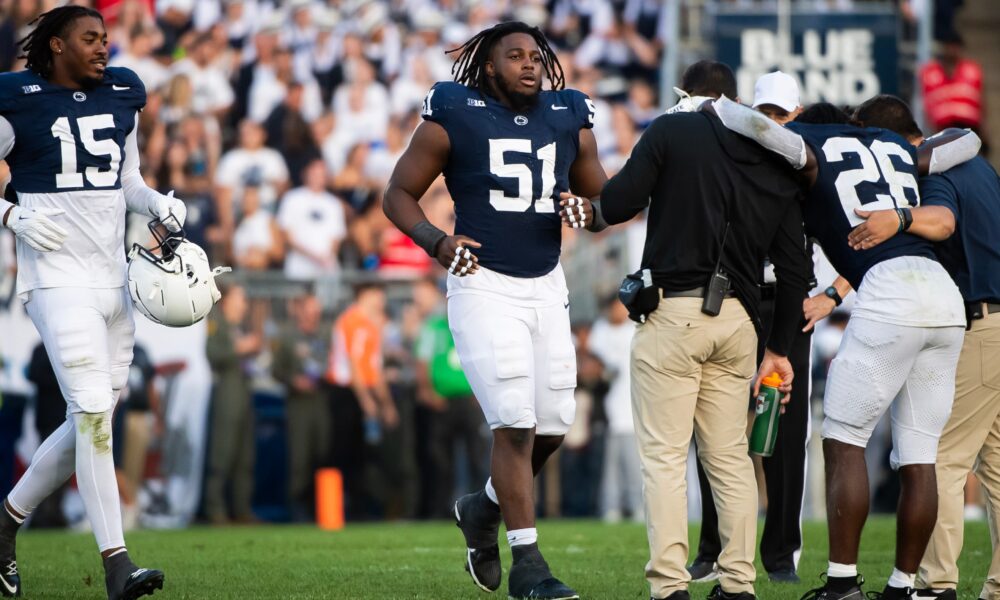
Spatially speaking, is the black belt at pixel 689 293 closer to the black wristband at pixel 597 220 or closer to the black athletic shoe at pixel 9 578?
the black wristband at pixel 597 220

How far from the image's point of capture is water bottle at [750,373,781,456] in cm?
523

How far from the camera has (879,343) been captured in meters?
5.17

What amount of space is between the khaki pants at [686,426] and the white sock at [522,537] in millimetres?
595

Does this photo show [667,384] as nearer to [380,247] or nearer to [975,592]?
[975,592]

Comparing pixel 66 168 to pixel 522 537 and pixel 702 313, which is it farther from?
pixel 702 313

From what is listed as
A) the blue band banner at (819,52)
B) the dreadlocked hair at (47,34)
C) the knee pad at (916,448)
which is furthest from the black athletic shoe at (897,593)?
the blue band banner at (819,52)

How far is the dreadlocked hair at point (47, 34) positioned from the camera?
572 cm

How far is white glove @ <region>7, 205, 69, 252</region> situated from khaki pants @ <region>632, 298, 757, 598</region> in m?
2.21

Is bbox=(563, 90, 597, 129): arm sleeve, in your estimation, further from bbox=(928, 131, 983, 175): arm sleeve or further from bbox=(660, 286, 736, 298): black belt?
bbox=(928, 131, 983, 175): arm sleeve

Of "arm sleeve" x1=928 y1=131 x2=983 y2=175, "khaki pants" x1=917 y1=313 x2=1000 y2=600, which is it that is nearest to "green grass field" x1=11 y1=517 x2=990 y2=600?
"khaki pants" x1=917 y1=313 x2=1000 y2=600

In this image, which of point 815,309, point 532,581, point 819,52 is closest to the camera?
point 532,581

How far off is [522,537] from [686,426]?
→ 2.67ft

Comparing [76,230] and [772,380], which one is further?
[76,230]

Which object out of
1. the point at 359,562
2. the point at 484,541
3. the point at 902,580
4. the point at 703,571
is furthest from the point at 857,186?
the point at 359,562
